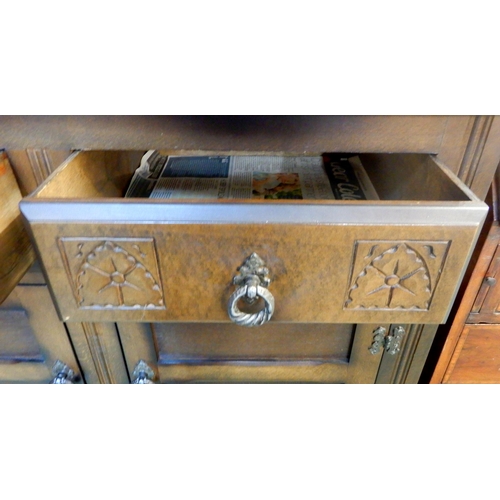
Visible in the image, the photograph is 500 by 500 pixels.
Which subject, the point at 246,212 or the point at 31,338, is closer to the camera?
the point at 246,212

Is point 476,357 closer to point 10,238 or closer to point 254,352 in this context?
point 254,352

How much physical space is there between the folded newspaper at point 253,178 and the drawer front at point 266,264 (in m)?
0.17

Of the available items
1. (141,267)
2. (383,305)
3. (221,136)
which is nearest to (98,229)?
(141,267)

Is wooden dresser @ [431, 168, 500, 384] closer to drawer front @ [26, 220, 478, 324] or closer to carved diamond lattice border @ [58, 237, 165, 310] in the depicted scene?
drawer front @ [26, 220, 478, 324]

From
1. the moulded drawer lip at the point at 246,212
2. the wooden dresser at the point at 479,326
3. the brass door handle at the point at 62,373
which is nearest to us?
the moulded drawer lip at the point at 246,212

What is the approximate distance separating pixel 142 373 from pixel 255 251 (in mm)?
334

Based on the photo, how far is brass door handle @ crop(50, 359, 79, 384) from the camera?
0.57 meters

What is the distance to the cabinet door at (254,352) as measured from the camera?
→ 0.52 m

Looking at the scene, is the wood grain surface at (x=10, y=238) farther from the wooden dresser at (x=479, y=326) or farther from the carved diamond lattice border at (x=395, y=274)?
the wooden dresser at (x=479, y=326)

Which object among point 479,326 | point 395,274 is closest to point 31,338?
point 395,274

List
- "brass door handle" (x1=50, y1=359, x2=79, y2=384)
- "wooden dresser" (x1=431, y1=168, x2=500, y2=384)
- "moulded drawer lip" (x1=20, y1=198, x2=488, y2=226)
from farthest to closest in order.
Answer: "brass door handle" (x1=50, y1=359, x2=79, y2=384)
"wooden dresser" (x1=431, y1=168, x2=500, y2=384)
"moulded drawer lip" (x1=20, y1=198, x2=488, y2=226)

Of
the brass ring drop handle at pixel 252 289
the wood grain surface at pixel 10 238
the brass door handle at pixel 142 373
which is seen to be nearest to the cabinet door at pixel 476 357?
the brass ring drop handle at pixel 252 289

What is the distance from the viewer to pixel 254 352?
1.81ft

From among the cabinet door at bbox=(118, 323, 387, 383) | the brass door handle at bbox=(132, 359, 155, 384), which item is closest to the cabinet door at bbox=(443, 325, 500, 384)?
the cabinet door at bbox=(118, 323, 387, 383)
